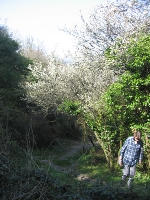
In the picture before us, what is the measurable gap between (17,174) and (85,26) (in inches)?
385

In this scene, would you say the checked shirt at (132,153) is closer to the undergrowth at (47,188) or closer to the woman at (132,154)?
the woman at (132,154)

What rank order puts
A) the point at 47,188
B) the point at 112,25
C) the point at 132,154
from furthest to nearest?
the point at 112,25, the point at 132,154, the point at 47,188

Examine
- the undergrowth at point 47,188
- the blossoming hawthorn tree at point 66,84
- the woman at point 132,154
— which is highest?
the blossoming hawthorn tree at point 66,84

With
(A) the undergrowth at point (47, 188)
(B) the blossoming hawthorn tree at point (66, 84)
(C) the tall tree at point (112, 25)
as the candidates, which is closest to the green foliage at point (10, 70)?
(B) the blossoming hawthorn tree at point (66, 84)

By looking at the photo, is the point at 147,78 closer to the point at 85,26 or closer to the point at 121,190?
the point at 121,190

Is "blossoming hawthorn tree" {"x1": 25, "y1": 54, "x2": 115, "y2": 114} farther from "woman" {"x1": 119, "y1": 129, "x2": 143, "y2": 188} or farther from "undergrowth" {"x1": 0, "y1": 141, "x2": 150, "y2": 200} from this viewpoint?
"undergrowth" {"x1": 0, "y1": 141, "x2": 150, "y2": 200}

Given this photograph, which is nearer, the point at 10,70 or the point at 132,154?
the point at 132,154

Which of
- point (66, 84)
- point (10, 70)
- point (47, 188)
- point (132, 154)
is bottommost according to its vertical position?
point (47, 188)

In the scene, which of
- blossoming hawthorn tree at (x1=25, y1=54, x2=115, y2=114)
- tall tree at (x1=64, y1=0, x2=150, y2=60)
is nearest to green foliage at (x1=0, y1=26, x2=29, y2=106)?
blossoming hawthorn tree at (x1=25, y1=54, x2=115, y2=114)

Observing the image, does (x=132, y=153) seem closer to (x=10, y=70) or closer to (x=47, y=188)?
(x=47, y=188)

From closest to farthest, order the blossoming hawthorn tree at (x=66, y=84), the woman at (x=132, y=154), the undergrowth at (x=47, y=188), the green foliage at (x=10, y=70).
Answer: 1. the undergrowth at (x=47, y=188)
2. the woman at (x=132, y=154)
3. the blossoming hawthorn tree at (x=66, y=84)
4. the green foliage at (x=10, y=70)

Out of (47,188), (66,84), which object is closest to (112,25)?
(66,84)

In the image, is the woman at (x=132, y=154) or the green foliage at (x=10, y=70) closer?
the woman at (x=132, y=154)

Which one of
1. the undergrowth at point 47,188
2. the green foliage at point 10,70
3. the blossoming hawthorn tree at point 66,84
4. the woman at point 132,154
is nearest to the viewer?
the undergrowth at point 47,188
